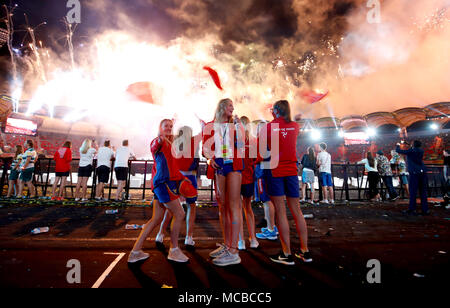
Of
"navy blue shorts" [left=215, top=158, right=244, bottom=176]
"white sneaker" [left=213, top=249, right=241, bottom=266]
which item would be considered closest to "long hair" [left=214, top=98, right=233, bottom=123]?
"navy blue shorts" [left=215, top=158, right=244, bottom=176]

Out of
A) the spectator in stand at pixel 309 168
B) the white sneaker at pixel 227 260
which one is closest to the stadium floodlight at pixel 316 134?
the spectator in stand at pixel 309 168

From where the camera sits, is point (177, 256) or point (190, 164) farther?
point (190, 164)

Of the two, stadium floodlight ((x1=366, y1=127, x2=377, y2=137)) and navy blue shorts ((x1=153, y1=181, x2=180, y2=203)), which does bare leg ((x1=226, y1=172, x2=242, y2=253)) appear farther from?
stadium floodlight ((x1=366, y1=127, x2=377, y2=137))

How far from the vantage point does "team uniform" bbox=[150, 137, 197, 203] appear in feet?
8.42

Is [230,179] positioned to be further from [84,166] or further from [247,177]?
[84,166]

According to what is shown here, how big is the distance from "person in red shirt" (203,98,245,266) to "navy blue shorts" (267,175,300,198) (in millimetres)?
462

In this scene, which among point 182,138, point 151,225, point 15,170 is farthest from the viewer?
point 15,170

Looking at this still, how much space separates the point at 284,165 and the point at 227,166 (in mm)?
788

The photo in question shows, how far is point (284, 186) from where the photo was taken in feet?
8.91

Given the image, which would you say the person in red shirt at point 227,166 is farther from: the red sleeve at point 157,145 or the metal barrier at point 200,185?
the metal barrier at point 200,185

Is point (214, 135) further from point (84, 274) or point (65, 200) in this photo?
point (65, 200)

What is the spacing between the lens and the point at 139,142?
2747 centimetres

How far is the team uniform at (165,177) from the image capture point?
101 inches

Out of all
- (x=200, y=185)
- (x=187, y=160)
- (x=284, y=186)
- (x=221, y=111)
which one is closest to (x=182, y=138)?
(x=187, y=160)
